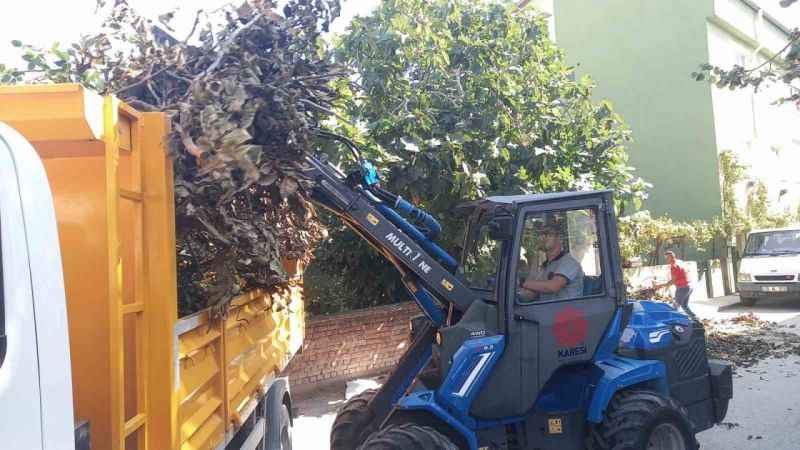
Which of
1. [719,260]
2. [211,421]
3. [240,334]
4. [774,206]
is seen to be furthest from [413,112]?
[774,206]

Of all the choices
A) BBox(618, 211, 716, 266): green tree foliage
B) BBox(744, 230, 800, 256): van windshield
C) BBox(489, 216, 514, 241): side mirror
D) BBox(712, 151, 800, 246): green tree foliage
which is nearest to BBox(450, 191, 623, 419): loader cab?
BBox(489, 216, 514, 241): side mirror

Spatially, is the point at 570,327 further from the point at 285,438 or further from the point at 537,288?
the point at 285,438

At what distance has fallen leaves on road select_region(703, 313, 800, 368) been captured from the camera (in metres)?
10.0

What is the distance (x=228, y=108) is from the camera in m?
3.12

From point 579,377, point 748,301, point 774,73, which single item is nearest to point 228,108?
point 579,377

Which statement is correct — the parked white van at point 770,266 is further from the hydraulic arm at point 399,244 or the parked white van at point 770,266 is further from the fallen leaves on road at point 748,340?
the hydraulic arm at point 399,244

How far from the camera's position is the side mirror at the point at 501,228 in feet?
13.8

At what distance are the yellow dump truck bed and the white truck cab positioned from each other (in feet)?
0.73

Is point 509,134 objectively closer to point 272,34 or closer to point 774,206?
point 272,34

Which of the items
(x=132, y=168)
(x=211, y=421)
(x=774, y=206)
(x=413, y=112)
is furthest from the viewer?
(x=774, y=206)

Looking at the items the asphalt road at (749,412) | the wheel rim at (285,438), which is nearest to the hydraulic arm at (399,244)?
the wheel rim at (285,438)

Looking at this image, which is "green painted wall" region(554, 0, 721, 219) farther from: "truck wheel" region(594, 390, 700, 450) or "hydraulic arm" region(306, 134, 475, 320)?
"hydraulic arm" region(306, 134, 475, 320)

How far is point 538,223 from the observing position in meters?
4.46

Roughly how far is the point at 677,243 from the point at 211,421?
17121mm
